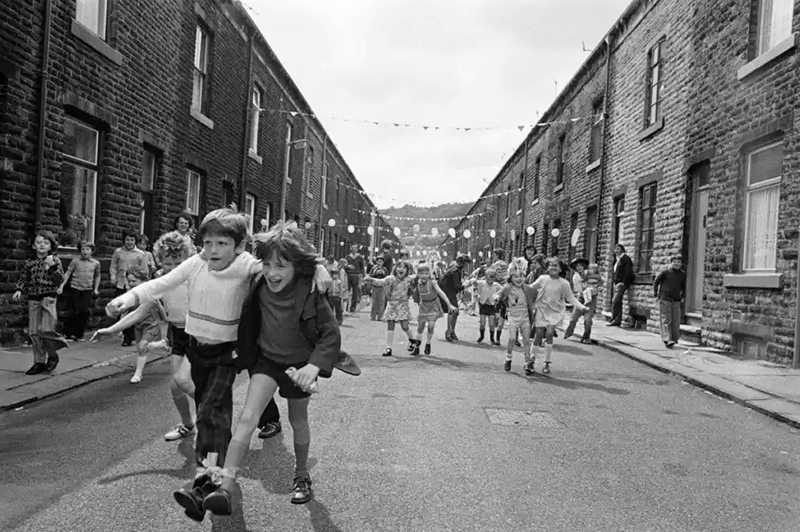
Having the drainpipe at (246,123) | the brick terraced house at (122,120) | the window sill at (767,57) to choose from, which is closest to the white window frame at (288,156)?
the brick terraced house at (122,120)

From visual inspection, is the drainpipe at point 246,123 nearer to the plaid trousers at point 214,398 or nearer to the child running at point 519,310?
the child running at point 519,310

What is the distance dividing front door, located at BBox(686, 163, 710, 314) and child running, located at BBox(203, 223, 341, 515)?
1189 centimetres

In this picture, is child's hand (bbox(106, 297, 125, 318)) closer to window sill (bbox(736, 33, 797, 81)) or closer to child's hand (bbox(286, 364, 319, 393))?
child's hand (bbox(286, 364, 319, 393))

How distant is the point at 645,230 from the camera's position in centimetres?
1644

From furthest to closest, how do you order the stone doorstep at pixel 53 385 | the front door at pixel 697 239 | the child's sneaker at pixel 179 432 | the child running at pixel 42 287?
the front door at pixel 697 239, the child running at pixel 42 287, the stone doorstep at pixel 53 385, the child's sneaker at pixel 179 432

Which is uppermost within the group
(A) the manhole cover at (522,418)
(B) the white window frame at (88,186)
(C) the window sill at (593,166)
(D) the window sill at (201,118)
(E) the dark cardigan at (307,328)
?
(C) the window sill at (593,166)

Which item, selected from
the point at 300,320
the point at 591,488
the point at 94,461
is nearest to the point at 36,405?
the point at 94,461

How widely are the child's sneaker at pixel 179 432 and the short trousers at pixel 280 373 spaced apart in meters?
1.85

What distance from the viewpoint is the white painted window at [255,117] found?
21.1 meters

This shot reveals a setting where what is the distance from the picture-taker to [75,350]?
9.28 metres

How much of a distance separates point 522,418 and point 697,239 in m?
9.34

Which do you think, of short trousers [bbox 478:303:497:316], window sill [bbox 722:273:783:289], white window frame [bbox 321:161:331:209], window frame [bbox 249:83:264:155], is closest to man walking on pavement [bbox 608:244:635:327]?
window sill [bbox 722:273:783:289]

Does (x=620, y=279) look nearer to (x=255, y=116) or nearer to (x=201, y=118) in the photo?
(x=201, y=118)

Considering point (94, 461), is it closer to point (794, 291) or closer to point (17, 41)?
point (17, 41)
